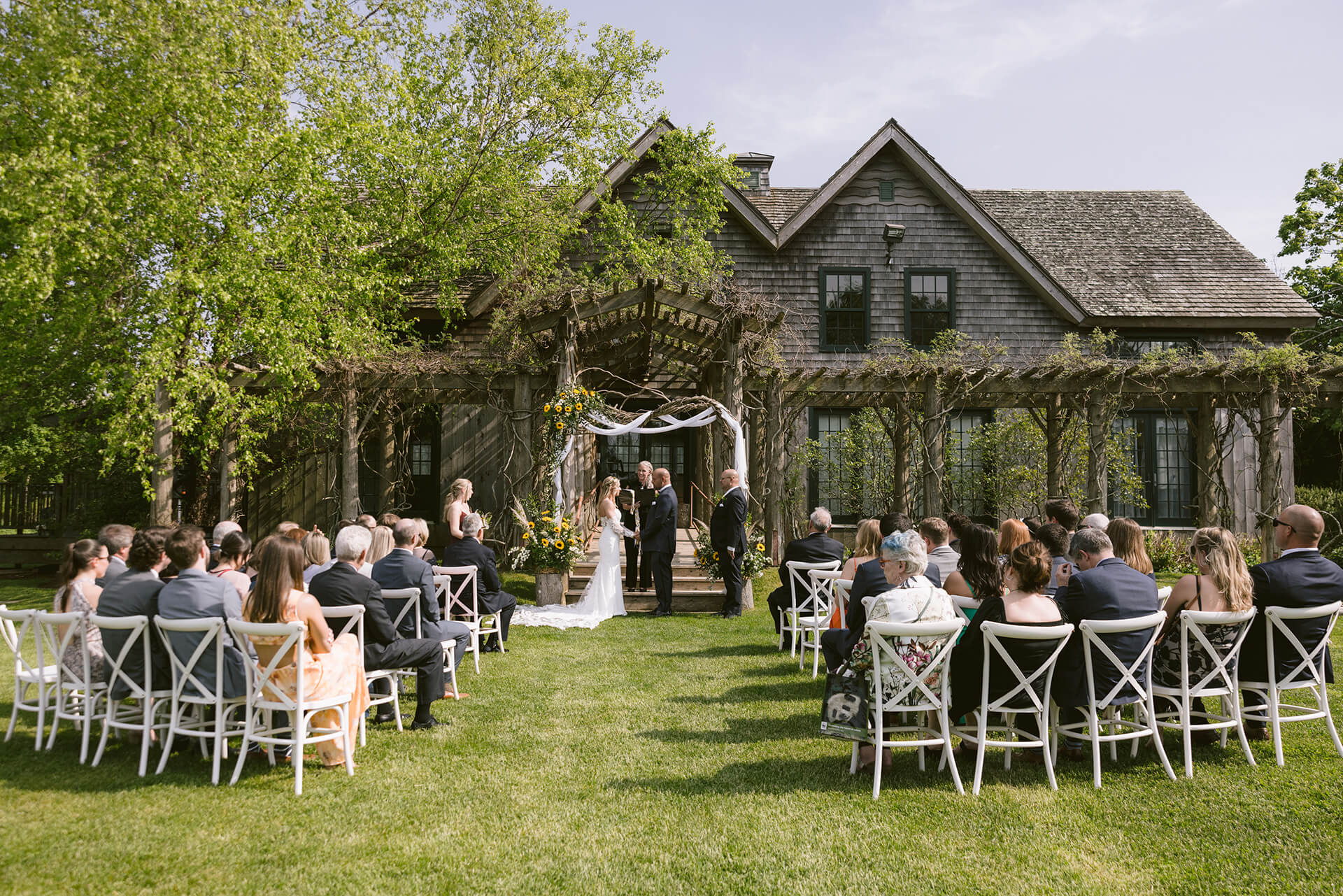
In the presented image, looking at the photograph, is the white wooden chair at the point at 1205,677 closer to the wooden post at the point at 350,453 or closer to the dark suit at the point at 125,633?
the dark suit at the point at 125,633

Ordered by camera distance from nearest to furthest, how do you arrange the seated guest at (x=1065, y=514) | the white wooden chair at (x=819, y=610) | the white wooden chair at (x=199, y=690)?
1. the white wooden chair at (x=199, y=690)
2. the seated guest at (x=1065, y=514)
3. the white wooden chair at (x=819, y=610)

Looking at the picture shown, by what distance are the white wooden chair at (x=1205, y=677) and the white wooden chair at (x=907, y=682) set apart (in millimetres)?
1303

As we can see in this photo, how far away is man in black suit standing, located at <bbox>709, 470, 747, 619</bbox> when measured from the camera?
10969mm

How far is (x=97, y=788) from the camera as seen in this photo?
4711 millimetres

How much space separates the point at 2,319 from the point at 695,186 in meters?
11.1

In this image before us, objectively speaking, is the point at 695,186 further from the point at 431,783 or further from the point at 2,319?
the point at 431,783

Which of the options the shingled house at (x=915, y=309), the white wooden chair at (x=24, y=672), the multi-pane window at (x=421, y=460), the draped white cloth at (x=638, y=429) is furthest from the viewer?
the multi-pane window at (x=421, y=460)

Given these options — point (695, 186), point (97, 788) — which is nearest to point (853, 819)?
point (97, 788)

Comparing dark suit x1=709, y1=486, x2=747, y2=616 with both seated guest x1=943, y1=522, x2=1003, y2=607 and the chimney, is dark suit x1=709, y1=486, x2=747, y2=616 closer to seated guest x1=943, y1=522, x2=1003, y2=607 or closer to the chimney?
seated guest x1=943, y1=522, x2=1003, y2=607

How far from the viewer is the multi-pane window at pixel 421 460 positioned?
56.1ft

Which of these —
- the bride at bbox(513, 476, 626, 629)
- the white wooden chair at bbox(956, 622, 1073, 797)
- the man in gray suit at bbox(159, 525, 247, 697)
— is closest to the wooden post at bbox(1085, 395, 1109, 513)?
the bride at bbox(513, 476, 626, 629)

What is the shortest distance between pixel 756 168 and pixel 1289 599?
16816mm

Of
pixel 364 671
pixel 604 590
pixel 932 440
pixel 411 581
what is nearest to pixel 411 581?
pixel 411 581

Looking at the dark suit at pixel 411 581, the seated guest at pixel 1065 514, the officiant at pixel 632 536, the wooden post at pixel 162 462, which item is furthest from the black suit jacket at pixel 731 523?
the wooden post at pixel 162 462
